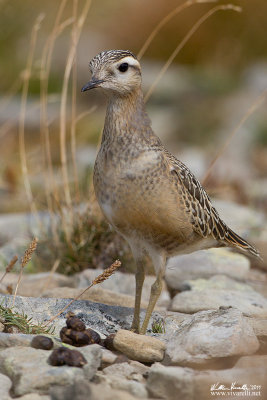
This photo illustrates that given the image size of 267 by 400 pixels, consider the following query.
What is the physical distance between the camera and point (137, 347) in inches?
178

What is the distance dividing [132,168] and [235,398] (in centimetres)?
195

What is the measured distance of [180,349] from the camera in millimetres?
4520

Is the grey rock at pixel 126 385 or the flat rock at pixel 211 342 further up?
the flat rock at pixel 211 342

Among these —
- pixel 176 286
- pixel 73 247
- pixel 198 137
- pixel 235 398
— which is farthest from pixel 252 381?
pixel 198 137

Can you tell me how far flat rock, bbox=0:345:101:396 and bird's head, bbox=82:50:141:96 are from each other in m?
2.03

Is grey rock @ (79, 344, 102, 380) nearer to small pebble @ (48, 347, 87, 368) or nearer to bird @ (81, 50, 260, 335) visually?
small pebble @ (48, 347, 87, 368)

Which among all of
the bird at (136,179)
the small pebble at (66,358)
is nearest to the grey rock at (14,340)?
the small pebble at (66,358)

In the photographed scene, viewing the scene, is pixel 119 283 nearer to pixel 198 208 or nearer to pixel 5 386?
pixel 198 208

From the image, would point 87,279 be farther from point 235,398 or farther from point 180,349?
point 235,398

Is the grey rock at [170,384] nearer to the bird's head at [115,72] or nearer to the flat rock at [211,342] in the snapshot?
the flat rock at [211,342]

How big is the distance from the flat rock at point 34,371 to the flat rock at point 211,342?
2.16ft

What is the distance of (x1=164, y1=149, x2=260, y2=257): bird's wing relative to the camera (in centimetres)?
546

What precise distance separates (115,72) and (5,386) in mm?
2455

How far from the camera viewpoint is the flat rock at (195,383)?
3.83 metres
